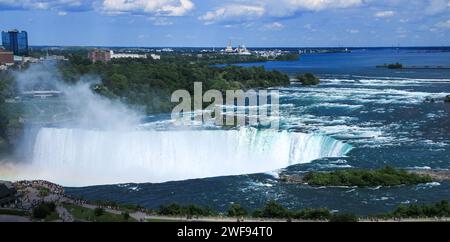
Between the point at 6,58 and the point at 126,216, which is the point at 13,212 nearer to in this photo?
the point at 126,216

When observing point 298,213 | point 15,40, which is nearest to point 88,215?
point 298,213

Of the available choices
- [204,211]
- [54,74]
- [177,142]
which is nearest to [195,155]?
[177,142]

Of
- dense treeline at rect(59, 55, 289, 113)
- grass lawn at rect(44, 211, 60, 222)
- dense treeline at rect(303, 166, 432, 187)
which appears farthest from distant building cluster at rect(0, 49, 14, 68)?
grass lawn at rect(44, 211, 60, 222)

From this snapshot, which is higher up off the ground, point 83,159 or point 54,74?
point 54,74

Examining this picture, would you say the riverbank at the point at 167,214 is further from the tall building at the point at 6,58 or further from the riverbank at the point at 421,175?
the tall building at the point at 6,58

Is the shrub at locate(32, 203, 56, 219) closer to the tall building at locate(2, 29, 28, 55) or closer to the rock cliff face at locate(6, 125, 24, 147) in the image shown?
the rock cliff face at locate(6, 125, 24, 147)
